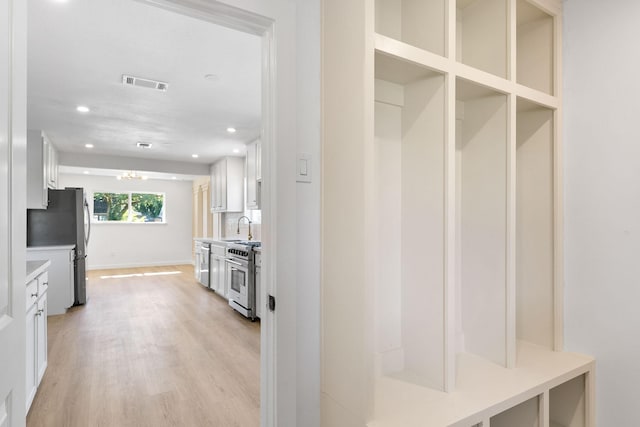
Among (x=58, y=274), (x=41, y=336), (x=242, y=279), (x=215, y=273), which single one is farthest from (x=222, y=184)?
(x=41, y=336)

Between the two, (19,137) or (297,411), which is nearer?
(19,137)

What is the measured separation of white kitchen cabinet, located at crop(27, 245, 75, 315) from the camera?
Result: 4.63 m

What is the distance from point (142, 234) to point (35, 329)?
7091 millimetres

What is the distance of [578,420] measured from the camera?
1.65 meters

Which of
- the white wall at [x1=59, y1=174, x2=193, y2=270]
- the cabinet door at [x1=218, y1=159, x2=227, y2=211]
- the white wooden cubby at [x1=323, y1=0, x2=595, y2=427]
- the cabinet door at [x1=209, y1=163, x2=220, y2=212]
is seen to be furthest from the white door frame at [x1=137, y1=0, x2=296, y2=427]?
the white wall at [x1=59, y1=174, x2=193, y2=270]

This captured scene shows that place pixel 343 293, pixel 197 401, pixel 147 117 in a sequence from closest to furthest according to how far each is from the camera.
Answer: pixel 343 293 < pixel 197 401 < pixel 147 117

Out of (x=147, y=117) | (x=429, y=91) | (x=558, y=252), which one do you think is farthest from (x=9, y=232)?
(x=147, y=117)

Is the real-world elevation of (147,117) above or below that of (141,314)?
above

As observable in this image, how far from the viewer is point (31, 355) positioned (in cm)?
225

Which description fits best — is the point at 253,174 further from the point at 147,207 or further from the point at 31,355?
the point at 147,207

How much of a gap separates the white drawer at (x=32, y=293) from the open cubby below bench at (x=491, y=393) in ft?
7.26

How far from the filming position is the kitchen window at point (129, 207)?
28.0ft

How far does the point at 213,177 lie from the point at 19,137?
6.44 m

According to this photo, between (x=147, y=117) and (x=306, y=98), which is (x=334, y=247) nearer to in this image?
(x=306, y=98)
